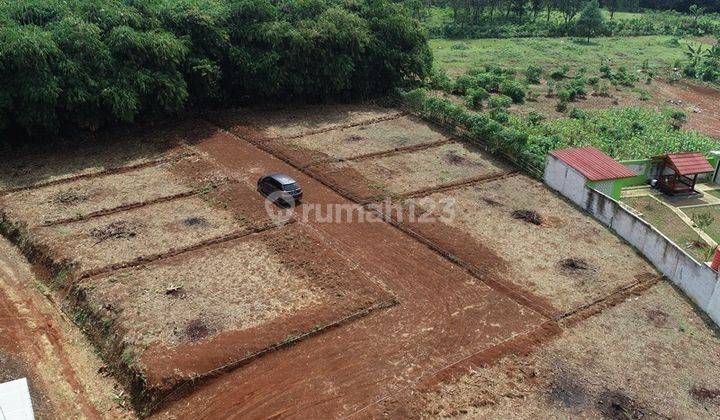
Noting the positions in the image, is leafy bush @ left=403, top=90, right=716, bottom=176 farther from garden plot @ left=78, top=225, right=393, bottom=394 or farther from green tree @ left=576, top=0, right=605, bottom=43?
green tree @ left=576, top=0, right=605, bottom=43

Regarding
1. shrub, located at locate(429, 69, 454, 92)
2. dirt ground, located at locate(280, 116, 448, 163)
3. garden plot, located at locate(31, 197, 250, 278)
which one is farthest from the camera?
shrub, located at locate(429, 69, 454, 92)

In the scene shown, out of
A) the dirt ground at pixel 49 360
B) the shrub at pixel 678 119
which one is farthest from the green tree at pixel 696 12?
the dirt ground at pixel 49 360

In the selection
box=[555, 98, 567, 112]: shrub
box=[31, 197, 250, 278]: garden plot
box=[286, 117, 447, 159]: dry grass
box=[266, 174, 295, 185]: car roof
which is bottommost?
box=[555, 98, 567, 112]: shrub

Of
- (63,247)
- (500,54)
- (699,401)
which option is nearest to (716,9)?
(500,54)

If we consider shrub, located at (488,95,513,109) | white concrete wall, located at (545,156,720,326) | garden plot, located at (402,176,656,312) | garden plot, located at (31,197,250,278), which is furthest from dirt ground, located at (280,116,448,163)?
white concrete wall, located at (545,156,720,326)

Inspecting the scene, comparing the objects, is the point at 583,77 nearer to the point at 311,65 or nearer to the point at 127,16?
the point at 311,65

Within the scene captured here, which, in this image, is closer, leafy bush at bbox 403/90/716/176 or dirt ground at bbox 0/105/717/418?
dirt ground at bbox 0/105/717/418

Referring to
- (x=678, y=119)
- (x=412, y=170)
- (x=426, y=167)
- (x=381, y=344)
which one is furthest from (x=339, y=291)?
(x=678, y=119)

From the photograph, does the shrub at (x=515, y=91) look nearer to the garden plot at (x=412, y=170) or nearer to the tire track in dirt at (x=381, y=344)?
the garden plot at (x=412, y=170)
